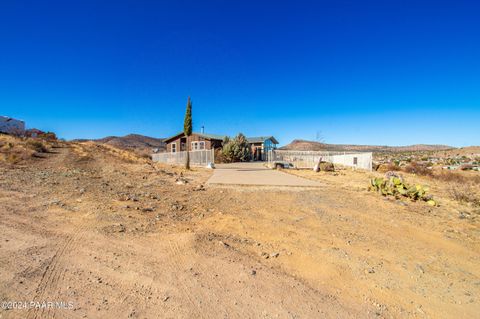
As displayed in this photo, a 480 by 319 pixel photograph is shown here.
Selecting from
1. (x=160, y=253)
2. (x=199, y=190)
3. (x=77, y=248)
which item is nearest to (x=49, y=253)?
(x=77, y=248)

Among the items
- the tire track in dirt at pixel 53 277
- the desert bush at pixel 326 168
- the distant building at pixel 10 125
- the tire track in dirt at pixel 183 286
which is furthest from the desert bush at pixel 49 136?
the tire track in dirt at pixel 183 286

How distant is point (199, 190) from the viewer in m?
9.50

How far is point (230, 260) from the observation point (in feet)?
12.2

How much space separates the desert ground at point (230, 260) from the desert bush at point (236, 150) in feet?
84.0

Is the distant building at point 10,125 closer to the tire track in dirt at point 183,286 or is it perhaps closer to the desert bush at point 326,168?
the desert bush at point 326,168

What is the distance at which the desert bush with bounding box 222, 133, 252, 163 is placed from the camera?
107ft

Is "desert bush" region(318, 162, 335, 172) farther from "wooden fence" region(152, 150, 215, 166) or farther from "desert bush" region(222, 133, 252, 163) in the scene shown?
"desert bush" region(222, 133, 252, 163)

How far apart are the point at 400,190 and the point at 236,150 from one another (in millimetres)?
24685

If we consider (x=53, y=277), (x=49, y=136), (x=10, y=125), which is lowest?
(x=53, y=277)

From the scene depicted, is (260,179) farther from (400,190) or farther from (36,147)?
(36,147)

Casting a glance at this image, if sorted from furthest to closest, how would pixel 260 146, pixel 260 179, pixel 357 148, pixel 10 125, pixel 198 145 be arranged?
pixel 357 148, pixel 260 146, pixel 198 145, pixel 10 125, pixel 260 179

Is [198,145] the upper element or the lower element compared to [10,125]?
lower

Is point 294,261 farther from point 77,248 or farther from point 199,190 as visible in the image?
point 199,190

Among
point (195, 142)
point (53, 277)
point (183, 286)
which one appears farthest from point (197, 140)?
point (183, 286)
